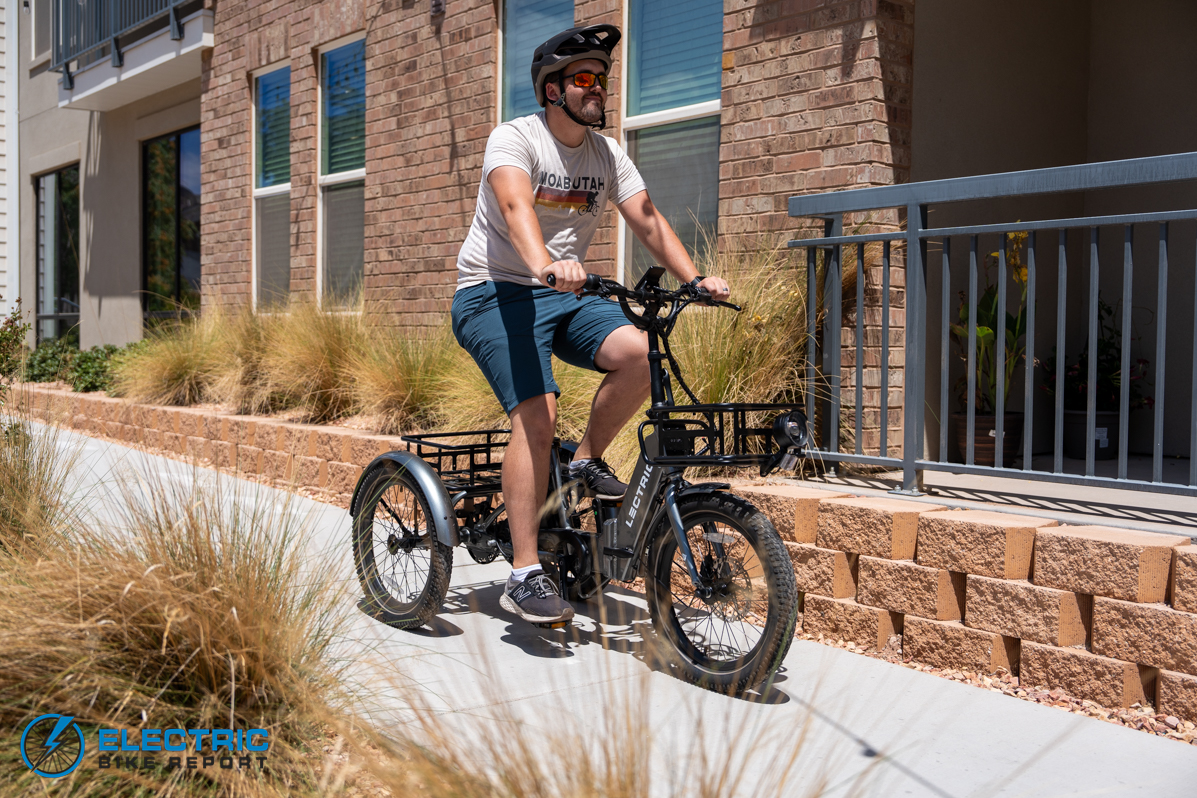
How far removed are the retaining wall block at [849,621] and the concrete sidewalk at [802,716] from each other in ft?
0.30

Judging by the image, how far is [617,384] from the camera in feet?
12.5

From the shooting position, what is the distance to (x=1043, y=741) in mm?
3025

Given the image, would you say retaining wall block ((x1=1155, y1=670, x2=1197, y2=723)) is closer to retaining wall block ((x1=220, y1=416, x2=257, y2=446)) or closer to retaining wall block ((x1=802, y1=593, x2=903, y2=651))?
retaining wall block ((x1=802, y1=593, x2=903, y2=651))

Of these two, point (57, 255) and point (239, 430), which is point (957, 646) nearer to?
point (239, 430)

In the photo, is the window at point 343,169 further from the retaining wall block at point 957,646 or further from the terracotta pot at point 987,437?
the retaining wall block at point 957,646

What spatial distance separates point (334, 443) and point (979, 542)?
4.30 metres

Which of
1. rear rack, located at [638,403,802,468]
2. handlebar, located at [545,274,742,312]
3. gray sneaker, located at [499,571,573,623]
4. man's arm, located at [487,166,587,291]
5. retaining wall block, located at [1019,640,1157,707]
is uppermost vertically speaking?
man's arm, located at [487,166,587,291]

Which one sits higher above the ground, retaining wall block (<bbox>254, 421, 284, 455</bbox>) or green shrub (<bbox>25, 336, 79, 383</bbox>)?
green shrub (<bbox>25, 336, 79, 383</bbox>)

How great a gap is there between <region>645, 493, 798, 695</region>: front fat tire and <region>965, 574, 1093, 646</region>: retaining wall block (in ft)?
2.59

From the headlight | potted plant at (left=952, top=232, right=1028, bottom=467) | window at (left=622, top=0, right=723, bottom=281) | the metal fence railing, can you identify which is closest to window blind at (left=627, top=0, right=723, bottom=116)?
window at (left=622, top=0, right=723, bottom=281)

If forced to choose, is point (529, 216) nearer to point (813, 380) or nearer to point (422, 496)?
point (422, 496)

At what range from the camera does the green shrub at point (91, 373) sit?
11.4 metres

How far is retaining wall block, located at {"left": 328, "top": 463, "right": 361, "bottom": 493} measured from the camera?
21.3 ft

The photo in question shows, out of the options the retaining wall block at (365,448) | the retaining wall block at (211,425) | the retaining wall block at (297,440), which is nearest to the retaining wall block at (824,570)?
the retaining wall block at (365,448)
